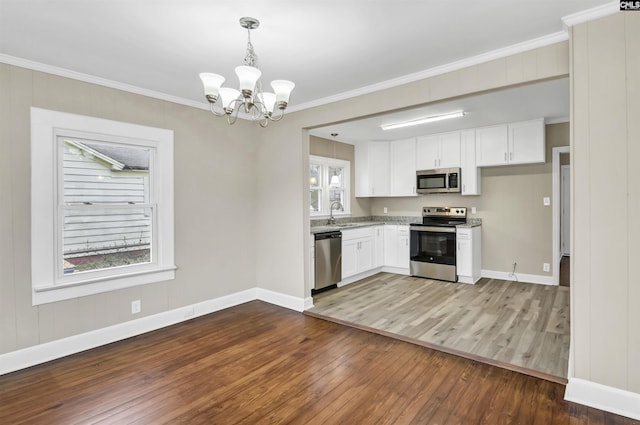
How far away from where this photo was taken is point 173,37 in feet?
7.97

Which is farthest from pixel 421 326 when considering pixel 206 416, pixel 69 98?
pixel 69 98

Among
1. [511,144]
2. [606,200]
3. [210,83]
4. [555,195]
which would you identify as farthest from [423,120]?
[210,83]

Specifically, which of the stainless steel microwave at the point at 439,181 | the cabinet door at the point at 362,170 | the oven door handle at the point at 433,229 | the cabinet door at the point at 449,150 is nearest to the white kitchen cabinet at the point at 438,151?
the cabinet door at the point at 449,150

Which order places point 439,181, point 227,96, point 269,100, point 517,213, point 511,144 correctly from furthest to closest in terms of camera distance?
point 439,181 < point 517,213 < point 511,144 < point 269,100 < point 227,96

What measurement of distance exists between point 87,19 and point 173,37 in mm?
522

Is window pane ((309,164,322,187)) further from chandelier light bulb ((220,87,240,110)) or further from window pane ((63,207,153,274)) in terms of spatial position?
chandelier light bulb ((220,87,240,110))

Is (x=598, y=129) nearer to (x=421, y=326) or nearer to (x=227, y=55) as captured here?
(x=421, y=326)

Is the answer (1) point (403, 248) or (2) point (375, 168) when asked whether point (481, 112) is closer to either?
(2) point (375, 168)

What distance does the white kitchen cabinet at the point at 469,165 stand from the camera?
5438 millimetres

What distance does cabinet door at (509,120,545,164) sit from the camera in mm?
4836

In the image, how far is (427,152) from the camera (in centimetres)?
593

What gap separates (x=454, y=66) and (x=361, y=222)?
4.01 metres

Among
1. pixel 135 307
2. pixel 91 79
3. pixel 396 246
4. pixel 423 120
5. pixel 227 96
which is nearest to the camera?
pixel 227 96

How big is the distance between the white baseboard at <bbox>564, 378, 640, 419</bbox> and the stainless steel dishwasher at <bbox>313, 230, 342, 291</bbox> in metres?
3.11
